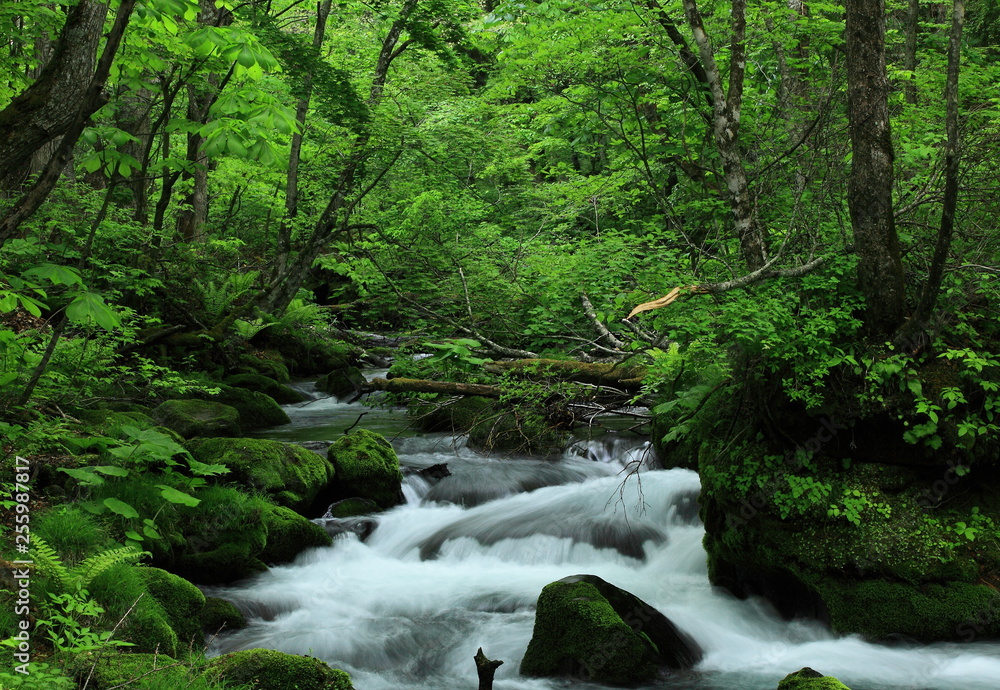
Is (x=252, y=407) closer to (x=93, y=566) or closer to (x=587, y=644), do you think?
(x=93, y=566)

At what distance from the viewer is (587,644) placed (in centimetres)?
506

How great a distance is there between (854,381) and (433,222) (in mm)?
8275

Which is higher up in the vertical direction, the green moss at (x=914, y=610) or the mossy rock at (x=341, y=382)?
the mossy rock at (x=341, y=382)

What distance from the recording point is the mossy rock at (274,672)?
154 inches

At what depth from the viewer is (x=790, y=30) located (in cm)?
751

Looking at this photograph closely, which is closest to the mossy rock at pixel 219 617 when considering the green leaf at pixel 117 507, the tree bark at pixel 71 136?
the green leaf at pixel 117 507

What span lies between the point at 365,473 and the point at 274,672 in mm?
4656

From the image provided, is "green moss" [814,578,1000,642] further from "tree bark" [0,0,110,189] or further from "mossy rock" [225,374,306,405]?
"mossy rock" [225,374,306,405]

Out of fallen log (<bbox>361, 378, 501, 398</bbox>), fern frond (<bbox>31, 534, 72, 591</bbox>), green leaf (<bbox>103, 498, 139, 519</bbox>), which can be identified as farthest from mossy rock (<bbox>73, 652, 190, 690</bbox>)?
fallen log (<bbox>361, 378, 501, 398</bbox>)

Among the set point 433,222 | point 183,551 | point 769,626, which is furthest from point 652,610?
point 433,222

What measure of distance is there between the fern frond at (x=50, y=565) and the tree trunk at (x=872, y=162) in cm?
591

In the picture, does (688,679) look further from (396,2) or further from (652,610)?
(396,2)

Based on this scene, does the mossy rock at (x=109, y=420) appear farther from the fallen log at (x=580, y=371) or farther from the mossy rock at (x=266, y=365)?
the mossy rock at (x=266, y=365)
